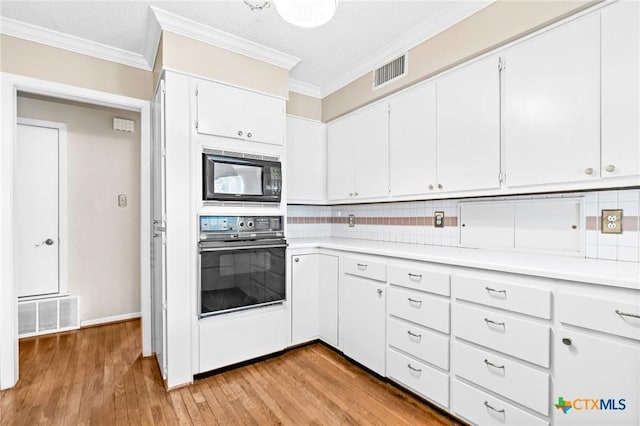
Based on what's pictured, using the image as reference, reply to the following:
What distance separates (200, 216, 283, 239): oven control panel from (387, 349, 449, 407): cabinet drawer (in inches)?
51.5

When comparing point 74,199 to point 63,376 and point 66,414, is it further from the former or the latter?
point 66,414

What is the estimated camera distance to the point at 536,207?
192 centimetres

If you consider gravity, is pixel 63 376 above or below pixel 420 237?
below

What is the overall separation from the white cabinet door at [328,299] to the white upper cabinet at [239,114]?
115 cm

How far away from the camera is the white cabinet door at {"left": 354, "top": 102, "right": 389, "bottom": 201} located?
265cm

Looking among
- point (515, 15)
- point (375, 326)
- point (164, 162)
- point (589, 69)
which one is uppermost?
point (515, 15)

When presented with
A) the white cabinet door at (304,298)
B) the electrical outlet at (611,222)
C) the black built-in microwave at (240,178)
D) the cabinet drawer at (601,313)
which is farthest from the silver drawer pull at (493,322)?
the black built-in microwave at (240,178)

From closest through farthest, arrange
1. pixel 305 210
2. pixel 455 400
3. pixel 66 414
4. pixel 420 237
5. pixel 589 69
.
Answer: pixel 589 69 < pixel 455 400 < pixel 66 414 < pixel 420 237 < pixel 305 210

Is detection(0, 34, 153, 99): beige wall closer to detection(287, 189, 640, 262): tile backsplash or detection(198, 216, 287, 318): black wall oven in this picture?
detection(198, 216, 287, 318): black wall oven

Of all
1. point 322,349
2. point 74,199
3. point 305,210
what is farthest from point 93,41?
point 322,349

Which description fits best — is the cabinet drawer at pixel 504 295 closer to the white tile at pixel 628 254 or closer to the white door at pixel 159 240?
the white tile at pixel 628 254

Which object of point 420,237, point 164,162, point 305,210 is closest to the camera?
point 164,162

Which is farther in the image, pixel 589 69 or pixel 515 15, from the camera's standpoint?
pixel 515 15

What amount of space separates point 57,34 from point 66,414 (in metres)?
2.62
